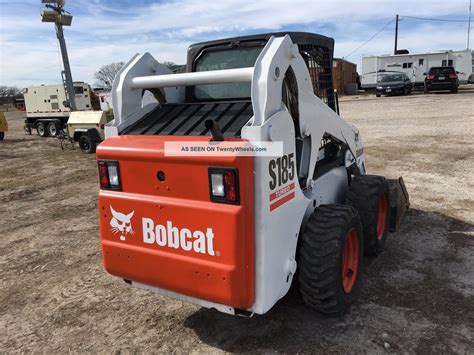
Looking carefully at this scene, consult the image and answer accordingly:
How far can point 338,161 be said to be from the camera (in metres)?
4.00

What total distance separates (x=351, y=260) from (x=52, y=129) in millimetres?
19698

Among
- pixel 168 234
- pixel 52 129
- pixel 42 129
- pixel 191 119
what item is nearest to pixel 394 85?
pixel 52 129

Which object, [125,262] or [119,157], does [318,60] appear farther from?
[125,262]

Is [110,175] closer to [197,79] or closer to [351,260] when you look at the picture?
[197,79]

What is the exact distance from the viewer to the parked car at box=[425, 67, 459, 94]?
26.1 m

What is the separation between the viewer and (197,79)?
9.25 ft

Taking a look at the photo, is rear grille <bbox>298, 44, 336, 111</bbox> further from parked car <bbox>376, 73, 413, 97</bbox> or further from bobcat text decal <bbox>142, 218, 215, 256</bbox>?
parked car <bbox>376, 73, 413, 97</bbox>

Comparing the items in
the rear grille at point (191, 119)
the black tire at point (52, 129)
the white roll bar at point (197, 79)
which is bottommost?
the black tire at point (52, 129)

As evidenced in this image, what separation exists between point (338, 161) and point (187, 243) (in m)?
1.97

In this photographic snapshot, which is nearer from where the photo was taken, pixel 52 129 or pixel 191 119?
pixel 191 119

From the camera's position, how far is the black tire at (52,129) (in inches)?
781

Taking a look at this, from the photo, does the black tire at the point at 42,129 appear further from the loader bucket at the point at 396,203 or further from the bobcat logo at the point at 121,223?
the bobcat logo at the point at 121,223

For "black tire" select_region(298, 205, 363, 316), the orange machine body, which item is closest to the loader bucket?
"black tire" select_region(298, 205, 363, 316)

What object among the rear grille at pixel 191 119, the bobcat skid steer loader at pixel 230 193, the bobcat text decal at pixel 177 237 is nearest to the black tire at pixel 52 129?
the bobcat skid steer loader at pixel 230 193
